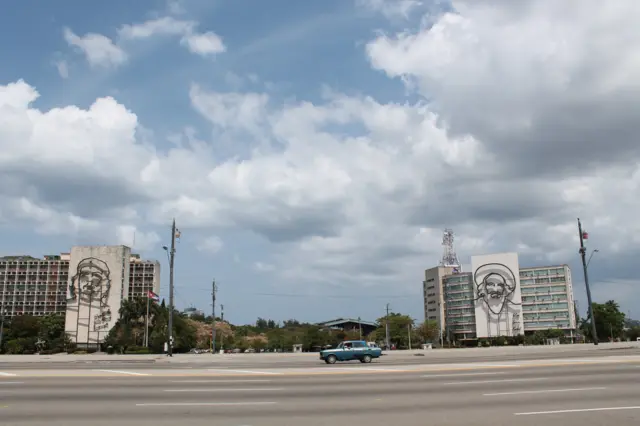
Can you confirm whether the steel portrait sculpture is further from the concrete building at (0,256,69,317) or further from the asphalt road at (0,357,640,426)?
the asphalt road at (0,357,640,426)

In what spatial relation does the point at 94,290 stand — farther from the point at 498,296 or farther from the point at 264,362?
the point at 498,296

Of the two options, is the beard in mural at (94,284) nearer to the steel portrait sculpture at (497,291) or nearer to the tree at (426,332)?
Result: the tree at (426,332)

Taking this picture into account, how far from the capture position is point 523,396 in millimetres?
17000

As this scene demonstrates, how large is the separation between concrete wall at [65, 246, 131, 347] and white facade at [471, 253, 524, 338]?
92.9m

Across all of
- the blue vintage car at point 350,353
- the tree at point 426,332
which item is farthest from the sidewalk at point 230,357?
the tree at point 426,332

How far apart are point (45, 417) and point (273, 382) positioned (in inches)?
395

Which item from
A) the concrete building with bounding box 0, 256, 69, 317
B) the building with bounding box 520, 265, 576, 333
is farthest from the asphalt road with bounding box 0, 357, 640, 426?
the concrete building with bounding box 0, 256, 69, 317

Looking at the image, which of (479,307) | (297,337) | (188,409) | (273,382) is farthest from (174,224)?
(479,307)

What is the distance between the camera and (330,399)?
55.4 ft

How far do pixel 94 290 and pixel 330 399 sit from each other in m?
115

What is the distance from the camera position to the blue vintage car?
38.7 metres

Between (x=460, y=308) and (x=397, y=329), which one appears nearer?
(x=397, y=329)

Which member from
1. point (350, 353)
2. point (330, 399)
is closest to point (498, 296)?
point (350, 353)

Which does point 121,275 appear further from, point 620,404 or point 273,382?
point 620,404
